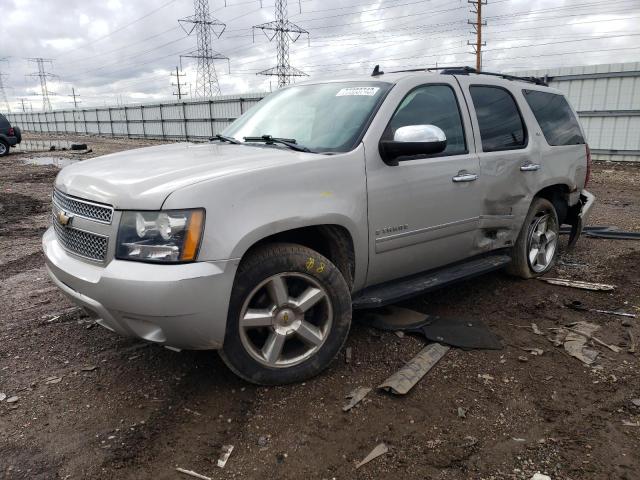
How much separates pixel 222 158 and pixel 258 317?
1.00m

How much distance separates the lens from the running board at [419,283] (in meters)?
3.36

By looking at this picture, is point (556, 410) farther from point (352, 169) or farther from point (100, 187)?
point (100, 187)

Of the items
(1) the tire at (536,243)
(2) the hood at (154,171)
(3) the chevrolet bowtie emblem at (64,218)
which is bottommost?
(1) the tire at (536,243)

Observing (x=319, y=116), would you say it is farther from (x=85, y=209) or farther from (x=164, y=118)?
(x=164, y=118)

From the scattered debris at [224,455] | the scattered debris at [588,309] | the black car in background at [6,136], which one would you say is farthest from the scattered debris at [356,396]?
the black car in background at [6,136]

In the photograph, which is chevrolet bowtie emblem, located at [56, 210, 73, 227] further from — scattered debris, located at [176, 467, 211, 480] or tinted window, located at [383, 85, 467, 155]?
tinted window, located at [383, 85, 467, 155]

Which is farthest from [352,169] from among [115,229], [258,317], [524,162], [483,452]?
[524,162]

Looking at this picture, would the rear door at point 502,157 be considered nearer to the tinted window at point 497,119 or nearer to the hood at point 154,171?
the tinted window at point 497,119

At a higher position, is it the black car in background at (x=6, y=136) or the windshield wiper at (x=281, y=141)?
the windshield wiper at (x=281, y=141)

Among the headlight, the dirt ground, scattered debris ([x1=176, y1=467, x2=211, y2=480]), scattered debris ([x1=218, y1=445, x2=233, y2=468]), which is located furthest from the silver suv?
scattered debris ([x1=176, y1=467, x2=211, y2=480])

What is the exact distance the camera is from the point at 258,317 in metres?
2.83

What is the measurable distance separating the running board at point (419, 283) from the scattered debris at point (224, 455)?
1207mm

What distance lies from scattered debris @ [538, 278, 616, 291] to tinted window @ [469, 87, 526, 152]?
140 cm

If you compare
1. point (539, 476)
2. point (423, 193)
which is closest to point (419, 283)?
point (423, 193)
